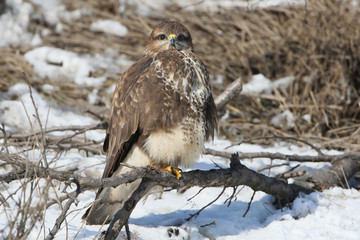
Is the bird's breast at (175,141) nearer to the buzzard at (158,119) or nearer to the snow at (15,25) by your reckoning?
the buzzard at (158,119)

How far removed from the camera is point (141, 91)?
332 centimetres

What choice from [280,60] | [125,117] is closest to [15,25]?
[280,60]

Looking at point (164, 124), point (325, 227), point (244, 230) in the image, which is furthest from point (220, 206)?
point (164, 124)

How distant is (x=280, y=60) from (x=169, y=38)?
286cm

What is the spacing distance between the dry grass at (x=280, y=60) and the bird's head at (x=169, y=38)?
197 centimetres

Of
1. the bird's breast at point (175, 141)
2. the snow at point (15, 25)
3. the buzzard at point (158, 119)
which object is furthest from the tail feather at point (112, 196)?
the snow at point (15, 25)

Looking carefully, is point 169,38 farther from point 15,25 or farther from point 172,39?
point 15,25

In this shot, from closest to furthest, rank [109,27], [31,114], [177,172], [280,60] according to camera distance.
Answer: [177,172] → [31,114] → [280,60] → [109,27]

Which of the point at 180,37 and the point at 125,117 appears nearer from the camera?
the point at 125,117

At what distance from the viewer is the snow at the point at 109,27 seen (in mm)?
7266

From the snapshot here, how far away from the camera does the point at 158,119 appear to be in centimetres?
322

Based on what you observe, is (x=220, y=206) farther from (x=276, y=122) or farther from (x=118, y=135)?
(x=276, y=122)

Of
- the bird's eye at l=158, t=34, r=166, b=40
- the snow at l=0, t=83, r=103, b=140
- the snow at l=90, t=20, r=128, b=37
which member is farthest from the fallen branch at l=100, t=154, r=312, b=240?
the snow at l=90, t=20, r=128, b=37

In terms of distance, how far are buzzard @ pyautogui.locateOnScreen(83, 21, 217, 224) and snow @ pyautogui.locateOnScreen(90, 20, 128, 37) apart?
3.80 m
